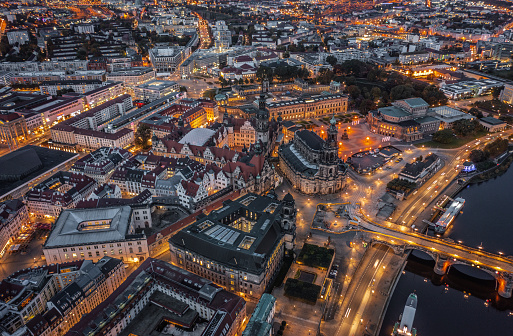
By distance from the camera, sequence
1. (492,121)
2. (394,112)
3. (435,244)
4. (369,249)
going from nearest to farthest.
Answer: (435,244) < (369,249) < (492,121) < (394,112)

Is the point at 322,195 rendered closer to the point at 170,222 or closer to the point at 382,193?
the point at 382,193

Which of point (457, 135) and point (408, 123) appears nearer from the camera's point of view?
point (457, 135)

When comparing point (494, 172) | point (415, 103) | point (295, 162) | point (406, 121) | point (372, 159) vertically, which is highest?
point (415, 103)

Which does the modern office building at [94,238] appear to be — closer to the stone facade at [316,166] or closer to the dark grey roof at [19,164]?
the dark grey roof at [19,164]

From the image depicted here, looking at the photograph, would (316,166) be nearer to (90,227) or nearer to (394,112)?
(394,112)

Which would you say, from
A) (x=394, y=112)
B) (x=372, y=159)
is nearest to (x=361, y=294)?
(x=372, y=159)

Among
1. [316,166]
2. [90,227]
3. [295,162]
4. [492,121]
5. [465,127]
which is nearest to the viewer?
[90,227]

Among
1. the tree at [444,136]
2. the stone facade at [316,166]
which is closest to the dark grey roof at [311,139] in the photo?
the stone facade at [316,166]
